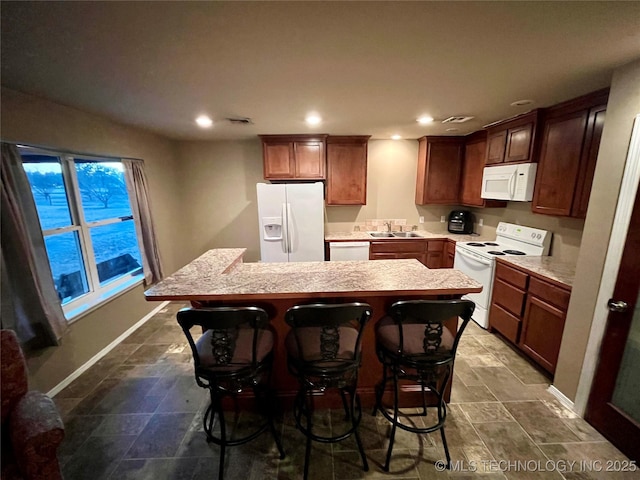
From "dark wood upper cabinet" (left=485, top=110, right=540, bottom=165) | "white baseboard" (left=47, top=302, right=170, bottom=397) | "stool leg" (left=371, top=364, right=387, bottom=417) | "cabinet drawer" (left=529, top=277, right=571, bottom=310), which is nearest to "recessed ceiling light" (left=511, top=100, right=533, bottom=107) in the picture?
"dark wood upper cabinet" (left=485, top=110, right=540, bottom=165)

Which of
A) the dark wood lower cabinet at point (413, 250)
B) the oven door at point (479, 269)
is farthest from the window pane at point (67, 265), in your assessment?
the oven door at point (479, 269)

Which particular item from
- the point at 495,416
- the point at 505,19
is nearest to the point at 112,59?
the point at 505,19

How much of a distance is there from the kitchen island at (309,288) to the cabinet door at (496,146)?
213 cm

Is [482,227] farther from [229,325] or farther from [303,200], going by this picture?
[229,325]

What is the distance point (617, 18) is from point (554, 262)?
218cm

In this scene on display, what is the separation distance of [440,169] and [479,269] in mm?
1763

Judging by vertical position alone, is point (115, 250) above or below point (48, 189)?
below

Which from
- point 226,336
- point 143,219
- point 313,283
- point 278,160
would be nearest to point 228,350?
point 226,336

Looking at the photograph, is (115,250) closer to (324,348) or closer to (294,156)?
(294,156)

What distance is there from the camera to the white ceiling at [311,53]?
1.11 metres

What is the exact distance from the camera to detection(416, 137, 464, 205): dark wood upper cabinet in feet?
13.0

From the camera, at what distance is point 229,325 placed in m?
1.28

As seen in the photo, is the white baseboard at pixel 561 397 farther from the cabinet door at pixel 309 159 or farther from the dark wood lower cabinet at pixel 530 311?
the cabinet door at pixel 309 159

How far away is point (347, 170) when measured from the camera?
3961 millimetres
